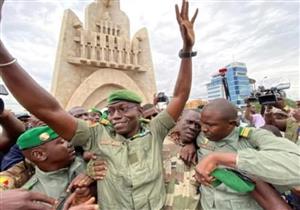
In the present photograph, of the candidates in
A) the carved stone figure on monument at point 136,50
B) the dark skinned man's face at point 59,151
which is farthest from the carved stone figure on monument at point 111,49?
the dark skinned man's face at point 59,151

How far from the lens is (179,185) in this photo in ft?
5.49

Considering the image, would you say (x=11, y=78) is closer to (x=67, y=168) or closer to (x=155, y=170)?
(x=67, y=168)

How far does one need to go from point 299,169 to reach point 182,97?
84 cm

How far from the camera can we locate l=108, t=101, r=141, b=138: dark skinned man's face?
1.65 metres

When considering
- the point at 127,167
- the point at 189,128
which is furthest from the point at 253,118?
the point at 127,167

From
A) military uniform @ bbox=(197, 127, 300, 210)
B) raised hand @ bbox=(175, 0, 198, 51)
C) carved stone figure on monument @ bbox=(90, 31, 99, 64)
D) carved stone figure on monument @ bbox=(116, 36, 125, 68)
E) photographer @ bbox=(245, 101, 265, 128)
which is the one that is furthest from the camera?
carved stone figure on monument @ bbox=(116, 36, 125, 68)

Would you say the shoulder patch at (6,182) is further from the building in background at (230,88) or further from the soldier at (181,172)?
the building in background at (230,88)

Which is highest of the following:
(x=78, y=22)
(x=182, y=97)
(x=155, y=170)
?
(x=78, y=22)

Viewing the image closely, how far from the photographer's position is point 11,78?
1.24 metres

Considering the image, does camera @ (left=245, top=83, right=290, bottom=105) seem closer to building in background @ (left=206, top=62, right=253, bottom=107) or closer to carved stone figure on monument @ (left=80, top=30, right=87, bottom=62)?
building in background @ (left=206, top=62, right=253, bottom=107)

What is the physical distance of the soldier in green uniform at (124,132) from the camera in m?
1.31

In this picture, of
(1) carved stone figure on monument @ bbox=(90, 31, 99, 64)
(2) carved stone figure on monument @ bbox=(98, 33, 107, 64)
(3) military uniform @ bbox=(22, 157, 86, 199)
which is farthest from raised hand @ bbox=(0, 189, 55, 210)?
(2) carved stone figure on monument @ bbox=(98, 33, 107, 64)

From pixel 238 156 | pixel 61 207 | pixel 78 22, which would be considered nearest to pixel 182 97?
pixel 238 156

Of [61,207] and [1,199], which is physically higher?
[1,199]
